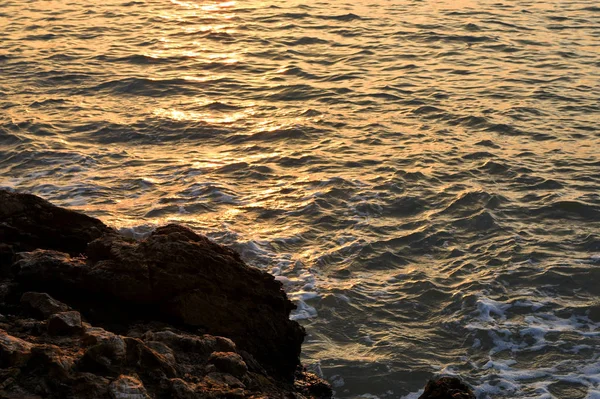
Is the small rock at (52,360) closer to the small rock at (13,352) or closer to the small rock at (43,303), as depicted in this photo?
the small rock at (13,352)

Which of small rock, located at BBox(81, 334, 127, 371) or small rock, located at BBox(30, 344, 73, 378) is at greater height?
small rock, located at BBox(30, 344, 73, 378)

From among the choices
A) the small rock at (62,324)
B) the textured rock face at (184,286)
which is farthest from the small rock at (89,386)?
the textured rock face at (184,286)

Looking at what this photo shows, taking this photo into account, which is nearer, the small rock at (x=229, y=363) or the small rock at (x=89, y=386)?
the small rock at (x=89, y=386)

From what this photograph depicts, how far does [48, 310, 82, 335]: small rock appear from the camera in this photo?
539cm

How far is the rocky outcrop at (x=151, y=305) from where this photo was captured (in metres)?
5.30

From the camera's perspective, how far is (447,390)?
563 centimetres

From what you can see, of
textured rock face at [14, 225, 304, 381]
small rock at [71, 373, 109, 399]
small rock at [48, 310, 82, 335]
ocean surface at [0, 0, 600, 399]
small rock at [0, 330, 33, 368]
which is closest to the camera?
small rock at [71, 373, 109, 399]

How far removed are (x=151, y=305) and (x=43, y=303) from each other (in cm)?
79

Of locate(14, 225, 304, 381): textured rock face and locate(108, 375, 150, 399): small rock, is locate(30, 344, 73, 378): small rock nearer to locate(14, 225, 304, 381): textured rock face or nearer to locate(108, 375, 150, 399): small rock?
locate(108, 375, 150, 399): small rock

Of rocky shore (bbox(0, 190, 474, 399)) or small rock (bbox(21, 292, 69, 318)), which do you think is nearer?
rocky shore (bbox(0, 190, 474, 399))

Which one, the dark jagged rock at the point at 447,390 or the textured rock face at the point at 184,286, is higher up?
the textured rock face at the point at 184,286

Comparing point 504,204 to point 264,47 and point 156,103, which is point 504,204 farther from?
point 264,47

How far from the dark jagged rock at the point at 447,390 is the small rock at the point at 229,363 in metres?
1.26

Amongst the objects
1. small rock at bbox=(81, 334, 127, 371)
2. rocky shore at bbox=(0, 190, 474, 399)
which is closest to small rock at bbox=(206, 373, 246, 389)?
rocky shore at bbox=(0, 190, 474, 399)
